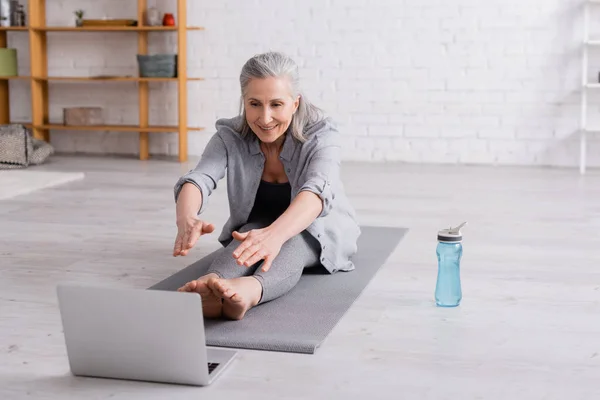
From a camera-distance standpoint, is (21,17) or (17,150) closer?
(17,150)

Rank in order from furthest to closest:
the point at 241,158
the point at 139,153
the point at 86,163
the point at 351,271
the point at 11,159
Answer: the point at 139,153
the point at 86,163
the point at 11,159
the point at 351,271
the point at 241,158

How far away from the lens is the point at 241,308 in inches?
94.4

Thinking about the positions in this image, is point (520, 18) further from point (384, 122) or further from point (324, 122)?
point (324, 122)

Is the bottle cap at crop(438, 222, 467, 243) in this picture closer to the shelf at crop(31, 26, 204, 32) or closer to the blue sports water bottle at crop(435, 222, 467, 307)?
the blue sports water bottle at crop(435, 222, 467, 307)

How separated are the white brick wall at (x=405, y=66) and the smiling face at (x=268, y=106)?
362 centimetres

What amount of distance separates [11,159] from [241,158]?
3.47 meters

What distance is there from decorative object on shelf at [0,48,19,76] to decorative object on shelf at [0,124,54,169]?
2.07 feet

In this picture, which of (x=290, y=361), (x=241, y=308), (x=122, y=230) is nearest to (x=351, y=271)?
(x=241, y=308)

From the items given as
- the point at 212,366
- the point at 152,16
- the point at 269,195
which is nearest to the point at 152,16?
the point at 152,16

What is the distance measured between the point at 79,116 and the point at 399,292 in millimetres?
4210

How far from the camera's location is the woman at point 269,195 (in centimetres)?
238

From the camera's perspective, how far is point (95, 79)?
641cm

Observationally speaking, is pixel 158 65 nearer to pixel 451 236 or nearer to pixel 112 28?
pixel 112 28

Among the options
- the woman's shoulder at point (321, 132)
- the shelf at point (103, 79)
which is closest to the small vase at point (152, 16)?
the shelf at point (103, 79)
